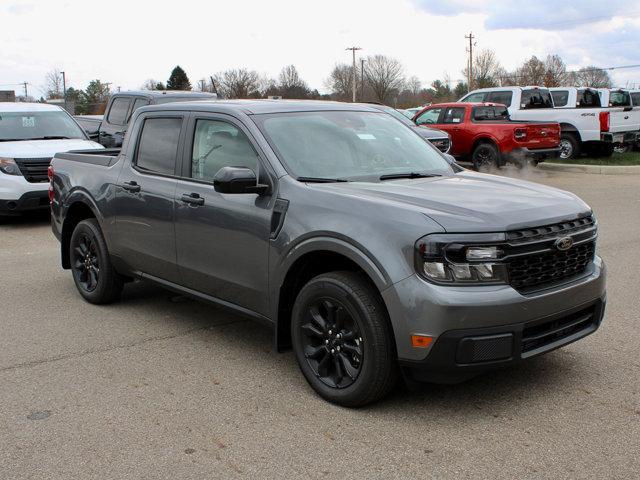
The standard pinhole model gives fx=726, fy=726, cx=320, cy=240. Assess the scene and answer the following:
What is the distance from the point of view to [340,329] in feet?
13.6

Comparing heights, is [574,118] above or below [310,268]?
above

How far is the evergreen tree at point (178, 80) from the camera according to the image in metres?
71.2

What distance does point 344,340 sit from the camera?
13.5 feet

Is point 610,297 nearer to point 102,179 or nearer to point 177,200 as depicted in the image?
point 177,200

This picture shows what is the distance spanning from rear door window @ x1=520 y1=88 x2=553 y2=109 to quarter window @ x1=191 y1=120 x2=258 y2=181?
53.1ft

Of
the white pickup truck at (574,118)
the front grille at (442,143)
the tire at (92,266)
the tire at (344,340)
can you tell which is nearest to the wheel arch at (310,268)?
the tire at (344,340)

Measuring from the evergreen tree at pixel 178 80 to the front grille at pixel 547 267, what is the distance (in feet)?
223

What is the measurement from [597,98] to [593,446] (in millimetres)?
19288

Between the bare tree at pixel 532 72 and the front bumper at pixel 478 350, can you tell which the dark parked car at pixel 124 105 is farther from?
the bare tree at pixel 532 72

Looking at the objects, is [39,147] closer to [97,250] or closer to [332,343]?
[97,250]

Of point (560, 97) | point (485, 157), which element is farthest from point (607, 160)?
point (485, 157)

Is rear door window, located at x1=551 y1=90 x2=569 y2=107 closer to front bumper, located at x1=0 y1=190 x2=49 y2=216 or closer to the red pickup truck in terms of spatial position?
the red pickup truck

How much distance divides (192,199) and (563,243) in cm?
250

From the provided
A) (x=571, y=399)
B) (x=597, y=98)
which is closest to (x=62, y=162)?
(x=571, y=399)
